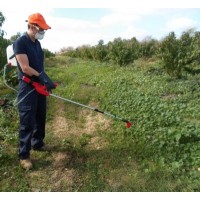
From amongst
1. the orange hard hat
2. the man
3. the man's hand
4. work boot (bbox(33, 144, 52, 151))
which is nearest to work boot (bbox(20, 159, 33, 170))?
the man

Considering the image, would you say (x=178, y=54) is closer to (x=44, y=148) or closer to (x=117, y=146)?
(x=117, y=146)

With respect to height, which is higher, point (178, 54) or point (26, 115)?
point (178, 54)

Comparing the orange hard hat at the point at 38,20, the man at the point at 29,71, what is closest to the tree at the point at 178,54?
the man at the point at 29,71

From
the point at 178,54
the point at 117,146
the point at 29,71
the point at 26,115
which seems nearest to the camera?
the point at 29,71

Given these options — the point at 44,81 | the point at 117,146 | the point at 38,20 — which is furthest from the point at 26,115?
the point at 117,146

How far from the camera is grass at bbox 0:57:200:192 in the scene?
3.66 metres

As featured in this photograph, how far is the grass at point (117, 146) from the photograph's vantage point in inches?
144

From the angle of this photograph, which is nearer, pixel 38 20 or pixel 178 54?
pixel 38 20

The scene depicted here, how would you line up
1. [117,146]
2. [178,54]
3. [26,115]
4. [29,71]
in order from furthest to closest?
[178,54]
[117,146]
[26,115]
[29,71]

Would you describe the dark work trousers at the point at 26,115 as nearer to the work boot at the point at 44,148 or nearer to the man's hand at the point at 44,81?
the man's hand at the point at 44,81

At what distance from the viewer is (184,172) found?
12.1 feet

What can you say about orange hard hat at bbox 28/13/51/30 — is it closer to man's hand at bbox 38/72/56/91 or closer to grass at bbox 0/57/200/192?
man's hand at bbox 38/72/56/91

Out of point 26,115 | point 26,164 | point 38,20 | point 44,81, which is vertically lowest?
point 26,164

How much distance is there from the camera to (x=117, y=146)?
15.0ft
